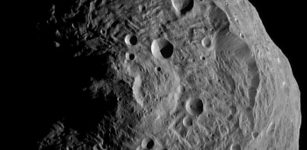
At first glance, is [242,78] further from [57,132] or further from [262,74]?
[57,132]

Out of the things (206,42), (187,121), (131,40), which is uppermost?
(131,40)

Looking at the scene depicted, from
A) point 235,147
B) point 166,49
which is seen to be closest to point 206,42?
point 166,49

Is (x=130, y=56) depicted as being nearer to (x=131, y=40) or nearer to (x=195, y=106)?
(x=131, y=40)

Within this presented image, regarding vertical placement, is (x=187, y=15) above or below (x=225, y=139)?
above

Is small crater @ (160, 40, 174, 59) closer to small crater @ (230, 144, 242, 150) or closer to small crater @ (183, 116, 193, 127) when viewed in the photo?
small crater @ (183, 116, 193, 127)

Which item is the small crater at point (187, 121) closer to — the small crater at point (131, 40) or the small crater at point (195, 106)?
the small crater at point (195, 106)

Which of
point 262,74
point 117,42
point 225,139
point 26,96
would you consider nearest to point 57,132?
point 26,96

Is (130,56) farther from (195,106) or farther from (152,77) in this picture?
(195,106)

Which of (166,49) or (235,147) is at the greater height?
(166,49)

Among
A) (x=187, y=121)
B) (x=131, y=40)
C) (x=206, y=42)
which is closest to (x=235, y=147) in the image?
(x=187, y=121)
